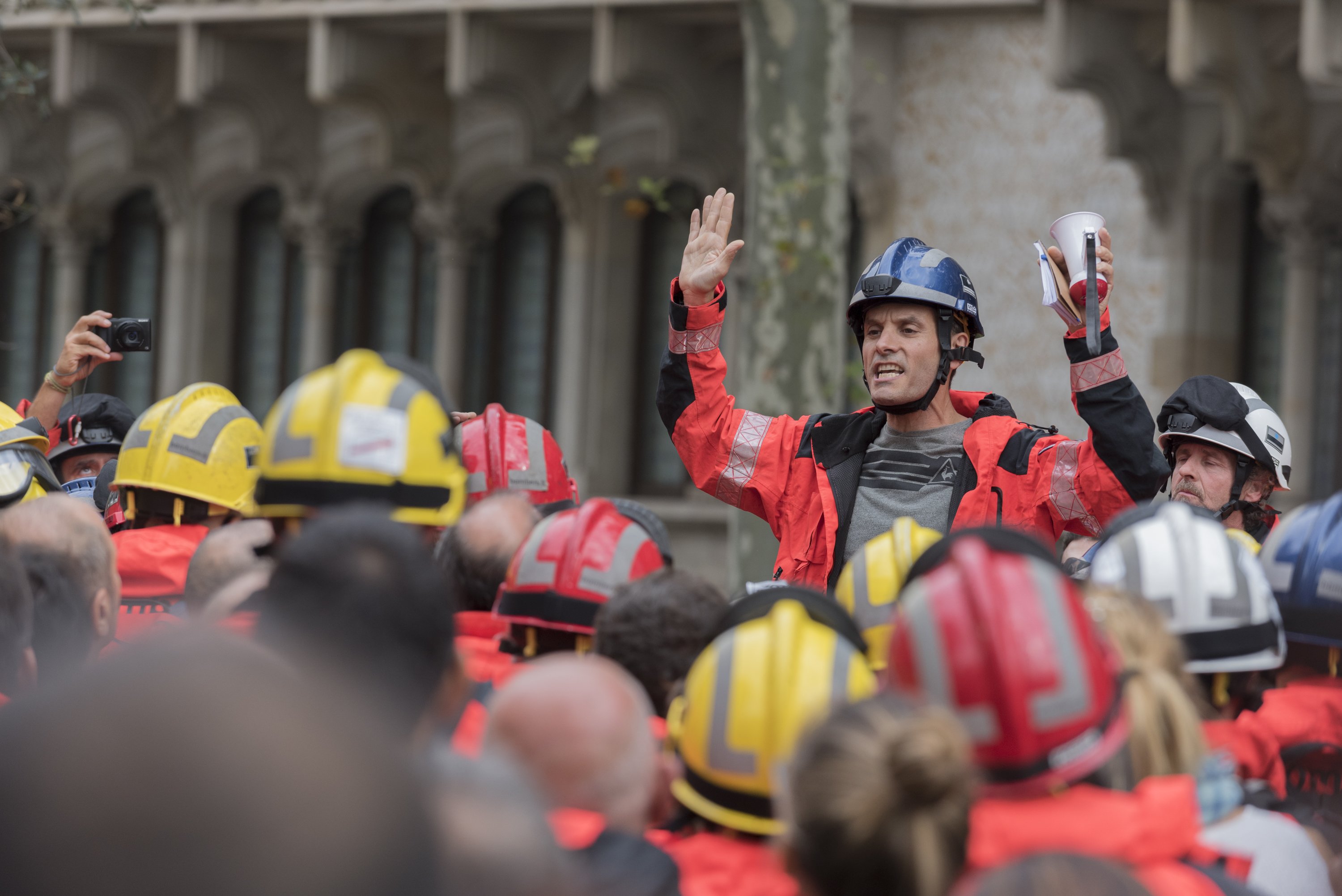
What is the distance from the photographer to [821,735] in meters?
1.67

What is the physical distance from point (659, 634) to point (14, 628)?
1036 millimetres

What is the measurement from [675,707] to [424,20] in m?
9.77

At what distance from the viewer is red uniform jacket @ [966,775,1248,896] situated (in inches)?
70.3

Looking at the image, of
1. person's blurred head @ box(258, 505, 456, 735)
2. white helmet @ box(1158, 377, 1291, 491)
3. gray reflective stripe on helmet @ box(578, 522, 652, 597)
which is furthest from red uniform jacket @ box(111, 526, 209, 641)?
white helmet @ box(1158, 377, 1291, 491)

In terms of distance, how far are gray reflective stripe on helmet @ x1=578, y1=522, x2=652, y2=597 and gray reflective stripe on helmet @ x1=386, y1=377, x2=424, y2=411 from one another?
57 centimetres

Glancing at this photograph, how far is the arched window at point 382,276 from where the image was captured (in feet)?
43.6

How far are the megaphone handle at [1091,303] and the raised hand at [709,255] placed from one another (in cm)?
89

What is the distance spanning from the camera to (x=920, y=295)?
4.19 metres

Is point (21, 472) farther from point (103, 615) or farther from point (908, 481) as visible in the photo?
point (908, 481)

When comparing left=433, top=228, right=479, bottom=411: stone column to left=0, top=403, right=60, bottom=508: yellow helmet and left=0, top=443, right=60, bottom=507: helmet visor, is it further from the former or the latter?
left=0, top=443, right=60, bottom=507: helmet visor

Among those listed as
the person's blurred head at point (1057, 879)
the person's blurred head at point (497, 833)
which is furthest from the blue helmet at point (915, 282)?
the person's blurred head at point (497, 833)

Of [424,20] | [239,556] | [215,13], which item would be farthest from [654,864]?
[215,13]

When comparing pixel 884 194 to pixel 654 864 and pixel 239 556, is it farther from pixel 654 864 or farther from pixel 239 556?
pixel 654 864

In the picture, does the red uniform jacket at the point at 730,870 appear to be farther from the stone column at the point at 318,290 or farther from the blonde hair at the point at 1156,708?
the stone column at the point at 318,290
